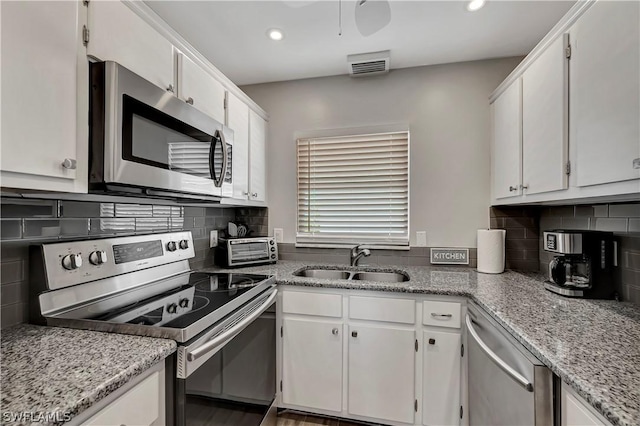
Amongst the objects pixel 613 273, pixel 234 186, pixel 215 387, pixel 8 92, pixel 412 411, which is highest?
pixel 8 92

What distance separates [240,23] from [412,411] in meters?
2.55

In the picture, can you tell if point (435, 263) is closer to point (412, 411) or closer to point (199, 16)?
point (412, 411)

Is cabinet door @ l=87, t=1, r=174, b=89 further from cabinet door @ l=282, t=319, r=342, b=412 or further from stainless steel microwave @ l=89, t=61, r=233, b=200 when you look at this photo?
cabinet door @ l=282, t=319, r=342, b=412

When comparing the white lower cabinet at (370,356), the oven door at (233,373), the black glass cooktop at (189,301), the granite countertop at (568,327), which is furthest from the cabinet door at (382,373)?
the black glass cooktop at (189,301)

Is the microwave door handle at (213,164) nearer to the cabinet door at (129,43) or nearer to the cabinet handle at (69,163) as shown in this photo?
the cabinet door at (129,43)

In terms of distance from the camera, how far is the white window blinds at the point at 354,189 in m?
2.37

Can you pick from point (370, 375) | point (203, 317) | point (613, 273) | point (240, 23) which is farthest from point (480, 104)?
point (203, 317)

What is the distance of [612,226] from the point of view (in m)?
1.46

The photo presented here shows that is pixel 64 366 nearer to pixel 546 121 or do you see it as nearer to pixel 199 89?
pixel 199 89

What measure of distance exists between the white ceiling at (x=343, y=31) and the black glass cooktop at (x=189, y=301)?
1.57m

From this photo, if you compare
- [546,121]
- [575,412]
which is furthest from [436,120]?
[575,412]

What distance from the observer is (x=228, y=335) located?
123 cm

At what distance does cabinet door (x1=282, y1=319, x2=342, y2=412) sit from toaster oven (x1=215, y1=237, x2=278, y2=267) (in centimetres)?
61
